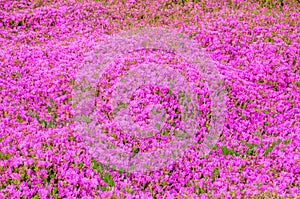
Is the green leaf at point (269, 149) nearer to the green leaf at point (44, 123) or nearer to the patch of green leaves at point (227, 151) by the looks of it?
the patch of green leaves at point (227, 151)

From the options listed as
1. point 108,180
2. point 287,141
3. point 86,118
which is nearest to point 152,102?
point 86,118

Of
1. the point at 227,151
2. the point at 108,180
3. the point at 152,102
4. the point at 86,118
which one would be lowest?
the point at 108,180

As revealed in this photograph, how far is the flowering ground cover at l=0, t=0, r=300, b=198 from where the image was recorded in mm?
7641

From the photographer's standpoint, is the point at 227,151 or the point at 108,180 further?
the point at 227,151

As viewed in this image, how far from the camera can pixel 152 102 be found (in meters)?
9.91

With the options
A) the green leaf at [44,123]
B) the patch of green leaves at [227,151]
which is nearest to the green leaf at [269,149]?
the patch of green leaves at [227,151]

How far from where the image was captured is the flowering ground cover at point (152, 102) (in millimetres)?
7641

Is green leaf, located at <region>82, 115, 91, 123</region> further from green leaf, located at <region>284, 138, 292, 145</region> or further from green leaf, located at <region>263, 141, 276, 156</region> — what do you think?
green leaf, located at <region>284, 138, 292, 145</region>

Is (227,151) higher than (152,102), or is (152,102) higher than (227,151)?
(152,102)

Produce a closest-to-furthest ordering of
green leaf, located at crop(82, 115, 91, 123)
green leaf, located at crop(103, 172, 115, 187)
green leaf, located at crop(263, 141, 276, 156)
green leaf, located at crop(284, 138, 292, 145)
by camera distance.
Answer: green leaf, located at crop(103, 172, 115, 187) → green leaf, located at crop(263, 141, 276, 156) → green leaf, located at crop(284, 138, 292, 145) → green leaf, located at crop(82, 115, 91, 123)

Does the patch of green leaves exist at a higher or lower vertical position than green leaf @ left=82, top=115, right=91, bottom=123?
lower

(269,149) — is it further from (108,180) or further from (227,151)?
(108,180)

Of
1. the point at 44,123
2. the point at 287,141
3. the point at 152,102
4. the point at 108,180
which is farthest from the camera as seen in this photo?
the point at 152,102

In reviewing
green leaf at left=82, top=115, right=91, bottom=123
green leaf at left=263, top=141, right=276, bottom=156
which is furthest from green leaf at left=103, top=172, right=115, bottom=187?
green leaf at left=263, top=141, right=276, bottom=156
